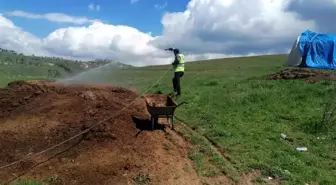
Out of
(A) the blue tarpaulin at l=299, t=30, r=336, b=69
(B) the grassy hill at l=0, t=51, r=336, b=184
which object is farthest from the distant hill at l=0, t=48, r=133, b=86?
(A) the blue tarpaulin at l=299, t=30, r=336, b=69

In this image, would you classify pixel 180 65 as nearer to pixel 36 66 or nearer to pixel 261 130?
pixel 261 130

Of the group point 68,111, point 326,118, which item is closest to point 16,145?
point 68,111

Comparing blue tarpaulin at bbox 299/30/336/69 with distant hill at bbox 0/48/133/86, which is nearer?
distant hill at bbox 0/48/133/86

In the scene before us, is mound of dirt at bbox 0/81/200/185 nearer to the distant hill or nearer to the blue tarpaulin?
the distant hill

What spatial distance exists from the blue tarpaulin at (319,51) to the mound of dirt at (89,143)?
16.7 meters

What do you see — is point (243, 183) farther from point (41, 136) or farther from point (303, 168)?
point (41, 136)

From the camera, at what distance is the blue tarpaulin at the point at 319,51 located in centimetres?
2857

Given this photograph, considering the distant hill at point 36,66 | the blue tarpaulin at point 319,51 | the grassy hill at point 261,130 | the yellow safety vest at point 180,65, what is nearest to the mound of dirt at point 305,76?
the grassy hill at point 261,130

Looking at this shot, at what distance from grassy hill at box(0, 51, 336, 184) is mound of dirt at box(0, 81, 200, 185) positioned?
1.07m

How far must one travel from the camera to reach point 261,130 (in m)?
15.2

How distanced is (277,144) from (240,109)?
4.21 m

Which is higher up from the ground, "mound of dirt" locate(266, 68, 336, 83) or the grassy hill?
"mound of dirt" locate(266, 68, 336, 83)

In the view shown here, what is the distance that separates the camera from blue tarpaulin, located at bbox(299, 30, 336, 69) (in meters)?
28.6

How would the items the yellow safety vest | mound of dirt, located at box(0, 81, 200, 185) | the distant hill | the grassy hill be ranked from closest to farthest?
mound of dirt, located at box(0, 81, 200, 185)
the grassy hill
the yellow safety vest
the distant hill
